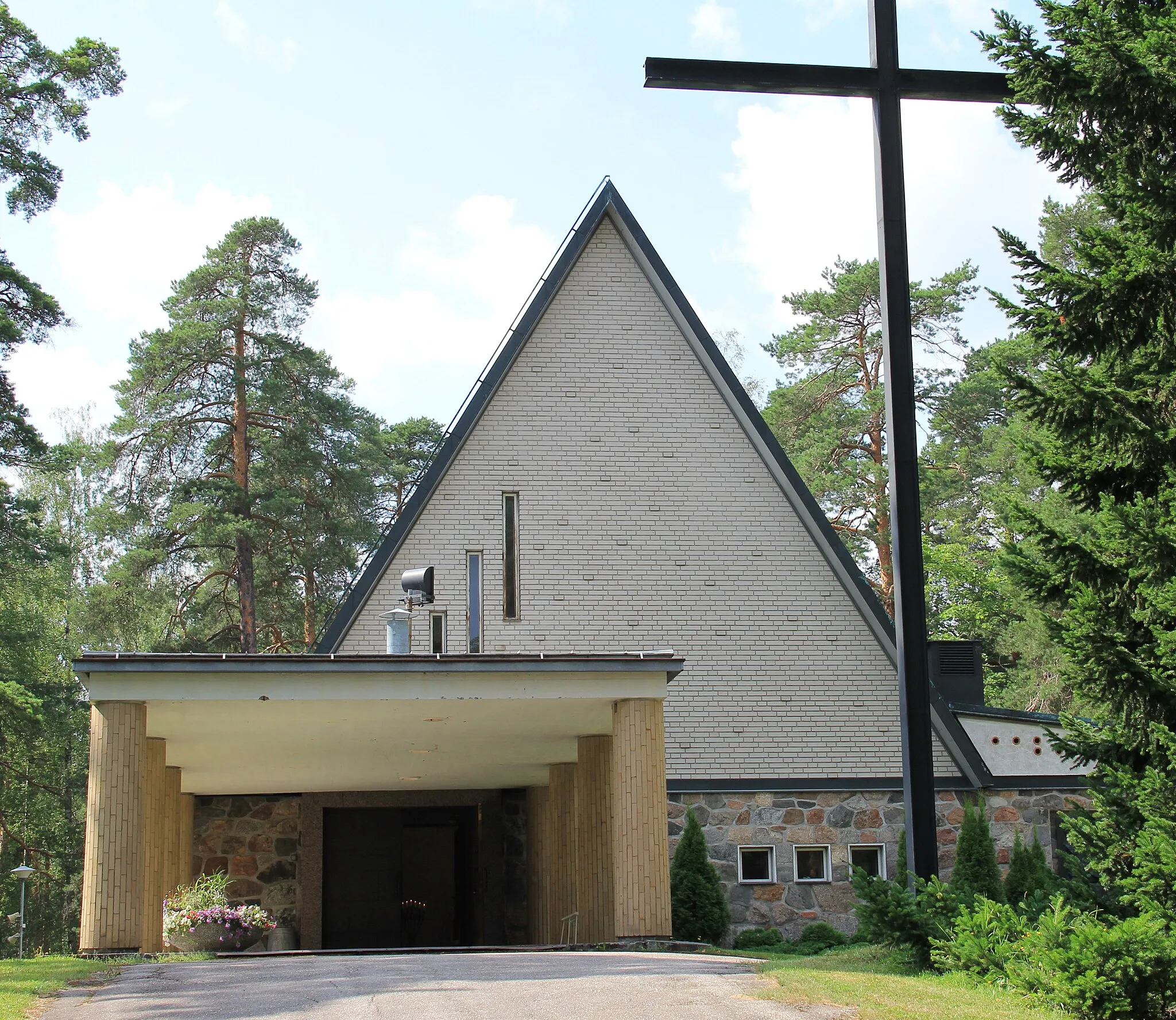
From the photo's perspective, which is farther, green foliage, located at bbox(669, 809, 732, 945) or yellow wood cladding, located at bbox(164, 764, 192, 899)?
green foliage, located at bbox(669, 809, 732, 945)

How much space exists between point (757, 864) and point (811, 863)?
72cm

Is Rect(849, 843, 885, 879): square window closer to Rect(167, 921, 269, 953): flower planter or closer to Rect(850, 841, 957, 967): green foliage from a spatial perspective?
Rect(167, 921, 269, 953): flower planter

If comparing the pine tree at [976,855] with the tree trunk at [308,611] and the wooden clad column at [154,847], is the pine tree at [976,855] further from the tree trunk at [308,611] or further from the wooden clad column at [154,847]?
the tree trunk at [308,611]

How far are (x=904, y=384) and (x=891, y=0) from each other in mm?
3350

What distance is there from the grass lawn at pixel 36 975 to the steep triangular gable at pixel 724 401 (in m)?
5.98

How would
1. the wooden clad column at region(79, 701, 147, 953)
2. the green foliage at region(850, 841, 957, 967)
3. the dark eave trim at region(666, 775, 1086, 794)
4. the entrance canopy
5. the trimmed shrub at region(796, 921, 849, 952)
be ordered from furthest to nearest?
the dark eave trim at region(666, 775, 1086, 794), the trimmed shrub at region(796, 921, 849, 952), the entrance canopy, the wooden clad column at region(79, 701, 147, 953), the green foliage at region(850, 841, 957, 967)

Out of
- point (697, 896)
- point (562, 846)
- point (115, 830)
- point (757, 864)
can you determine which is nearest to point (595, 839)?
point (697, 896)

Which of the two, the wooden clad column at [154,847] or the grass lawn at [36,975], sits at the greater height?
the wooden clad column at [154,847]

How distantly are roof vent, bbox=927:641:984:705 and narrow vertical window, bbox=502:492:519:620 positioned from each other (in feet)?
19.9

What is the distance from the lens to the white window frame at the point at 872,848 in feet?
55.9

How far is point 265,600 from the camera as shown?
112ft

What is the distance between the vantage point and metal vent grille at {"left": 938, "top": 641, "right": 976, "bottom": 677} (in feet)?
62.0

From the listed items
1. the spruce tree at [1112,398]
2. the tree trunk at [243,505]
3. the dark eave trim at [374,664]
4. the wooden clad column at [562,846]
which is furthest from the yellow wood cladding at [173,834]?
the tree trunk at [243,505]

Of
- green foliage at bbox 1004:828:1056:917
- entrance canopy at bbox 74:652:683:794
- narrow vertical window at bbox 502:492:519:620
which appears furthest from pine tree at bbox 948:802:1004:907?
narrow vertical window at bbox 502:492:519:620
